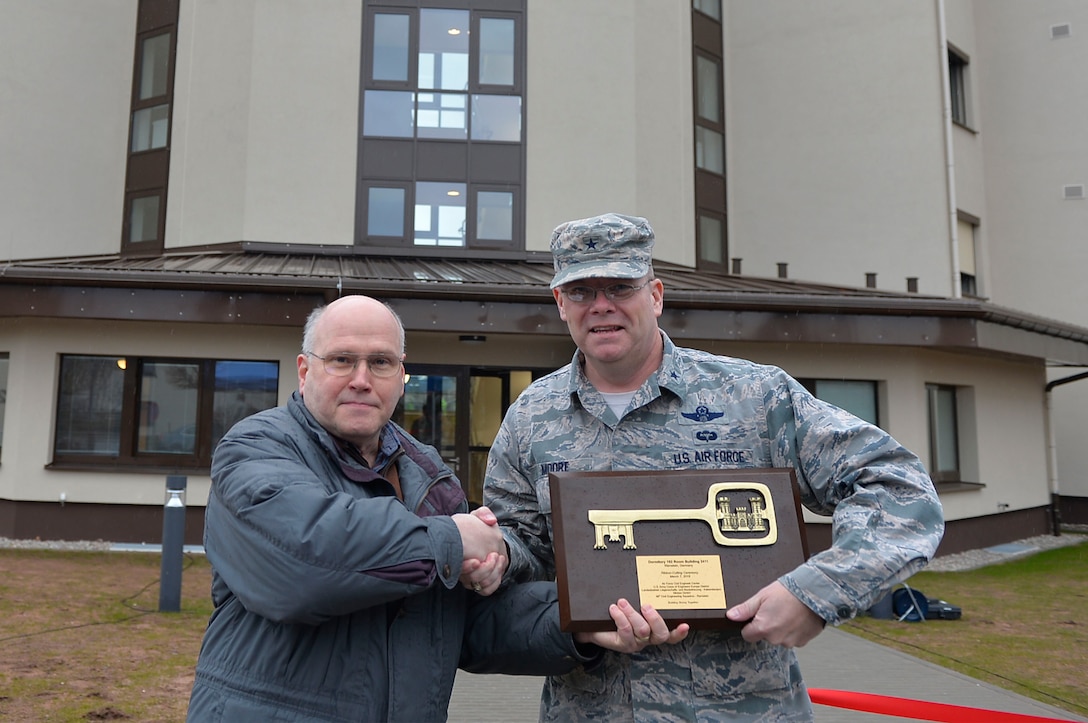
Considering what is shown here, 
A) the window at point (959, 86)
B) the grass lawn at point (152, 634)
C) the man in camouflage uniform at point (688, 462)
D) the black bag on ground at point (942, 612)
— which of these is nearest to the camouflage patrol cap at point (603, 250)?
the man in camouflage uniform at point (688, 462)

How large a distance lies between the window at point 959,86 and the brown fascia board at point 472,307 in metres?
8.35

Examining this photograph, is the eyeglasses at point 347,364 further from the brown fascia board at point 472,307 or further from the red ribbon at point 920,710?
the brown fascia board at point 472,307

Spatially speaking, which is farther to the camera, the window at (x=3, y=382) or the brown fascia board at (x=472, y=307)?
the window at (x=3, y=382)

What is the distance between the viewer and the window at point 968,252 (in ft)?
55.9

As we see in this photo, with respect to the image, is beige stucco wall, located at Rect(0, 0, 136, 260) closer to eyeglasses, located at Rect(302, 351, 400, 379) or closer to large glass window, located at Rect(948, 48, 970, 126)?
eyeglasses, located at Rect(302, 351, 400, 379)

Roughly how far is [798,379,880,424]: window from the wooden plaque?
1091cm

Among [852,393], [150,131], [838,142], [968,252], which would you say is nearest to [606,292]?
[852,393]

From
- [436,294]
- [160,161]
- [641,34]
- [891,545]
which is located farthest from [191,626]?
[641,34]

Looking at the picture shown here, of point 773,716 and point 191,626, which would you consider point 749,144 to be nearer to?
point 191,626

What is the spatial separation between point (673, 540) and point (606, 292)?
2.35 ft

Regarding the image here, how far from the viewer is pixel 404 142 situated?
13586 millimetres

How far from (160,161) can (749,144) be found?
479 inches

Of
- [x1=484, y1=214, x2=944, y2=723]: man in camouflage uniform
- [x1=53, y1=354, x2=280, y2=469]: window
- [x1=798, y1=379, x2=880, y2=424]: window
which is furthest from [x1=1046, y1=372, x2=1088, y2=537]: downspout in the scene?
[x1=484, y1=214, x2=944, y2=723]: man in camouflage uniform

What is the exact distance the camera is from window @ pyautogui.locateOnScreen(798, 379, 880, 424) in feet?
40.5
